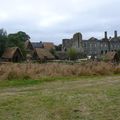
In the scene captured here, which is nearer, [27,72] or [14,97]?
[14,97]

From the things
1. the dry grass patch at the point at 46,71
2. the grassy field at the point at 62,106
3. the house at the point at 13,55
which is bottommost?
the grassy field at the point at 62,106

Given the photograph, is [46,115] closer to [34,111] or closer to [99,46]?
[34,111]

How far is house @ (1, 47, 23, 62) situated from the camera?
2645 inches

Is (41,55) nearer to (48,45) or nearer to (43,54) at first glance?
(43,54)

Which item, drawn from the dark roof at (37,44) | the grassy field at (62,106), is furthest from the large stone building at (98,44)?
the grassy field at (62,106)

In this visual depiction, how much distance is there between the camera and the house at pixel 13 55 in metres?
67.2

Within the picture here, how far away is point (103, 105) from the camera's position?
32.7 feet

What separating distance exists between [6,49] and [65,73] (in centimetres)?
5203

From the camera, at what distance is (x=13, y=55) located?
66750 millimetres

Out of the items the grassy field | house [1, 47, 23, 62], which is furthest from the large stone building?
the grassy field

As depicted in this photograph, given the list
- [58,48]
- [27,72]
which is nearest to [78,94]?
[27,72]

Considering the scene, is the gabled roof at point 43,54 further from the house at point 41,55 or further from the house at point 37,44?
the house at point 37,44

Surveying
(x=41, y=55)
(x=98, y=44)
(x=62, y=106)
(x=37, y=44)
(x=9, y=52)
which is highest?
(x=37, y=44)

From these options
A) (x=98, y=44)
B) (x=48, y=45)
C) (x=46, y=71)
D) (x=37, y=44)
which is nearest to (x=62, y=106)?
(x=46, y=71)
